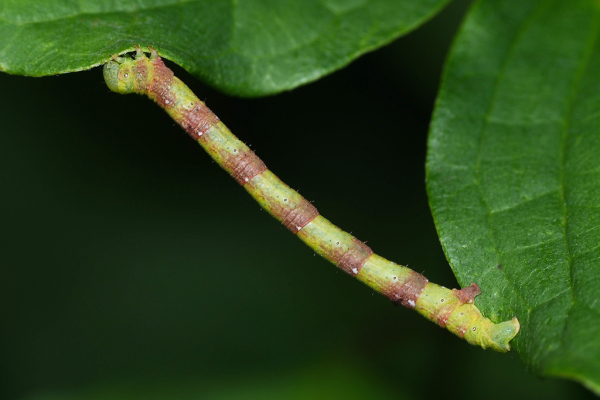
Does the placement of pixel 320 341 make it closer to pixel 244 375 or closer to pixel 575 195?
pixel 244 375

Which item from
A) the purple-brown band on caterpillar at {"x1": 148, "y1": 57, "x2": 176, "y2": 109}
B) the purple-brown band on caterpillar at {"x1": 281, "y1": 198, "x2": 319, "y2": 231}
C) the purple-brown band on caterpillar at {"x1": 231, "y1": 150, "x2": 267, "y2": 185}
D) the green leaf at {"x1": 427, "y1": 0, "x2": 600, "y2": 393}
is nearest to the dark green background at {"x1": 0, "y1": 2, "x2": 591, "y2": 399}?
the purple-brown band on caterpillar at {"x1": 148, "y1": 57, "x2": 176, "y2": 109}

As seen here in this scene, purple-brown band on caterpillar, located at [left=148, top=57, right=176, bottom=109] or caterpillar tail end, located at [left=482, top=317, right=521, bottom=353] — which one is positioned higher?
purple-brown band on caterpillar, located at [left=148, top=57, right=176, bottom=109]

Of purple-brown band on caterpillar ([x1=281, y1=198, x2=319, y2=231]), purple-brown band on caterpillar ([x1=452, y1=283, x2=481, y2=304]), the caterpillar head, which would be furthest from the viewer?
purple-brown band on caterpillar ([x1=281, y1=198, x2=319, y2=231])

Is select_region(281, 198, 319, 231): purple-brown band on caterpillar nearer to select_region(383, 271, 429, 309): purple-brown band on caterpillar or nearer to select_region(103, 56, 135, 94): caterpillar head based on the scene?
select_region(383, 271, 429, 309): purple-brown band on caterpillar

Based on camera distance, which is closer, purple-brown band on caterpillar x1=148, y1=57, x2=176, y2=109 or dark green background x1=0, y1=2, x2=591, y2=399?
purple-brown band on caterpillar x1=148, y1=57, x2=176, y2=109

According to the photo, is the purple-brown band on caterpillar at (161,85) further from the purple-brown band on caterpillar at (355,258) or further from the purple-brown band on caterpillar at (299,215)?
the purple-brown band on caterpillar at (355,258)

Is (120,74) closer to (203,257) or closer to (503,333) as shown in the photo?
(203,257)

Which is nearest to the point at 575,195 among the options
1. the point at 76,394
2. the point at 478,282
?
the point at 478,282

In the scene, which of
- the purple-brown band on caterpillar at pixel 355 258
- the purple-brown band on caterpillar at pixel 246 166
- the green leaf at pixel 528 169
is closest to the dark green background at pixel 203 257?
the purple-brown band on caterpillar at pixel 246 166
